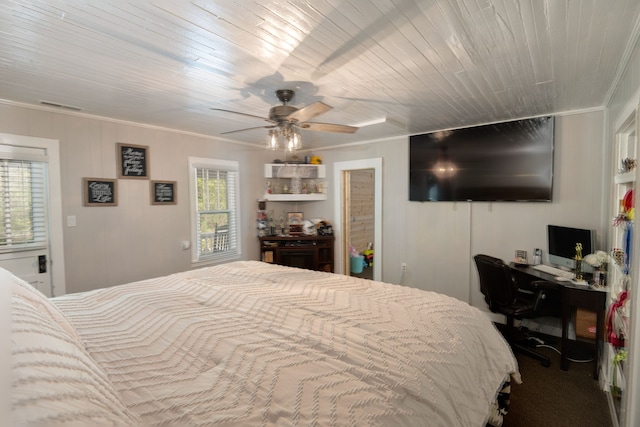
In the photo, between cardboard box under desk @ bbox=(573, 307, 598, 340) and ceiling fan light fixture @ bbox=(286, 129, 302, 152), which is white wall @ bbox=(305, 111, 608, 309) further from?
ceiling fan light fixture @ bbox=(286, 129, 302, 152)

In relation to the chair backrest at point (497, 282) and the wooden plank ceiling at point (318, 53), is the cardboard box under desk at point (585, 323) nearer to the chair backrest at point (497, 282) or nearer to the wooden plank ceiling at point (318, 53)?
the chair backrest at point (497, 282)

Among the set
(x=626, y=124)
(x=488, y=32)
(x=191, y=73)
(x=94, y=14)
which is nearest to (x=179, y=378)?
(x=94, y=14)

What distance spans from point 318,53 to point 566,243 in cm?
294

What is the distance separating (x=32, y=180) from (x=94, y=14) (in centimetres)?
223

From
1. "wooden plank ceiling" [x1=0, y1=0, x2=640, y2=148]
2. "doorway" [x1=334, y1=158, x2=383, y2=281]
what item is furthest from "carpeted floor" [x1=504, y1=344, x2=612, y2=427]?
"wooden plank ceiling" [x1=0, y1=0, x2=640, y2=148]

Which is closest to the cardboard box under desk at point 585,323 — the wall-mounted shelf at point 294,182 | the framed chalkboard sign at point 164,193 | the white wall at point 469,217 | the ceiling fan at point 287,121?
the white wall at point 469,217

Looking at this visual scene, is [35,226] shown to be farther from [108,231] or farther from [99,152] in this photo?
[99,152]

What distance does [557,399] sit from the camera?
7.44 ft

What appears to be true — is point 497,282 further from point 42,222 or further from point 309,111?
point 42,222

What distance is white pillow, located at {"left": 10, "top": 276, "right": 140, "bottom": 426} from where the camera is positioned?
1.92 ft

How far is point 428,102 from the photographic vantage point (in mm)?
2822

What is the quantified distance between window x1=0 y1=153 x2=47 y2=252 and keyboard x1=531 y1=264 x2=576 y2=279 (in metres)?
4.91

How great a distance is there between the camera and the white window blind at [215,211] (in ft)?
13.7

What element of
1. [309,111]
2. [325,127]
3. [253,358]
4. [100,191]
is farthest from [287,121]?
[100,191]
